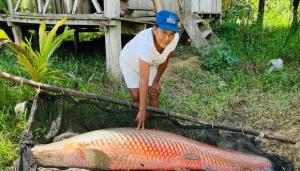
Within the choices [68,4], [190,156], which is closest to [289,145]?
[190,156]

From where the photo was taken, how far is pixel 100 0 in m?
9.38

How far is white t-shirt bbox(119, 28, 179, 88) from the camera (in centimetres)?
464

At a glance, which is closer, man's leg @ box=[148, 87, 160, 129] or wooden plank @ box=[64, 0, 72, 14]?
man's leg @ box=[148, 87, 160, 129]

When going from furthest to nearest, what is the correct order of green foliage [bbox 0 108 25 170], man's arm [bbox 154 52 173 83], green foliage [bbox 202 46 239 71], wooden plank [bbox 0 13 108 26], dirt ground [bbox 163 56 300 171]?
green foliage [bbox 202 46 239 71], wooden plank [bbox 0 13 108 26], dirt ground [bbox 163 56 300 171], man's arm [bbox 154 52 173 83], green foliage [bbox 0 108 25 170]

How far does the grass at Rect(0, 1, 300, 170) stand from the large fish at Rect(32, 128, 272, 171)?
1037 mm

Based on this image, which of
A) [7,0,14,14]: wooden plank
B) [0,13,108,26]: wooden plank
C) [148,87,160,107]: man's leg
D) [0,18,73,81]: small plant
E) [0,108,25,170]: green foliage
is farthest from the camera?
[7,0,14,14]: wooden plank

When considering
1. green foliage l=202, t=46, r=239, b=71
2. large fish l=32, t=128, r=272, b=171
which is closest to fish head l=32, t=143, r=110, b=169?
large fish l=32, t=128, r=272, b=171

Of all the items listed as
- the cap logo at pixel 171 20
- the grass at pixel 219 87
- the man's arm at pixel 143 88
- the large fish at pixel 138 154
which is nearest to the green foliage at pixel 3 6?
the grass at pixel 219 87

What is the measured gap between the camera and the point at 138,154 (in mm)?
4359

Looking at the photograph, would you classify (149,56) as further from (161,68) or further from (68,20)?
(68,20)

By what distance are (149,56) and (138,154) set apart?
99cm

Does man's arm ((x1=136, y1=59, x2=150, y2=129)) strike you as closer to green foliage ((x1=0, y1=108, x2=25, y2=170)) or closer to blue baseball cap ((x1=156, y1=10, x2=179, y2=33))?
blue baseball cap ((x1=156, y1=10, x2=179, y2=33))

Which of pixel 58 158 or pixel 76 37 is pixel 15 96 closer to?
pixel 58 158

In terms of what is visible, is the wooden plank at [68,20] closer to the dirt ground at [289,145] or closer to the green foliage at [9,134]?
the green foliage at [9,134]
